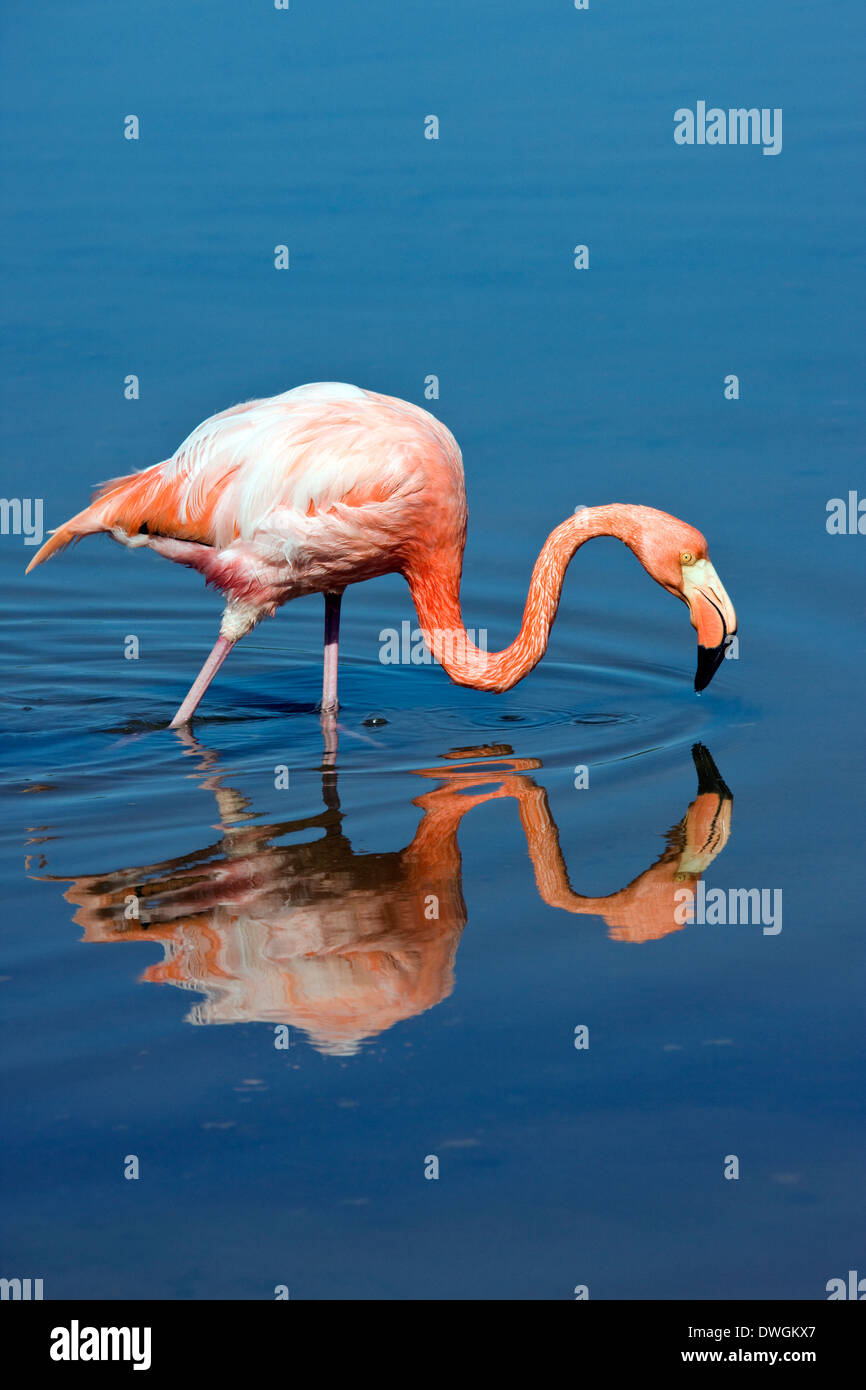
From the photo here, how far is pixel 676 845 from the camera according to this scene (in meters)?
6.98

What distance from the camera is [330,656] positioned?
8836mm

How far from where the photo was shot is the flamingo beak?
25.8 feet

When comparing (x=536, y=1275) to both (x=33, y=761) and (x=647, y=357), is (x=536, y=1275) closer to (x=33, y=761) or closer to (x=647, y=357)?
(x=33, y=761)

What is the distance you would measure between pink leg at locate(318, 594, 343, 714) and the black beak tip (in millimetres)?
1839

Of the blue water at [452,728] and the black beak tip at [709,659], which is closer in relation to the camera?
the blue water at [452,728]

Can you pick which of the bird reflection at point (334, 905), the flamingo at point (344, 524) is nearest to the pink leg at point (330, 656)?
the flamingo at point (344, 524)

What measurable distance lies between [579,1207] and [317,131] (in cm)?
1429

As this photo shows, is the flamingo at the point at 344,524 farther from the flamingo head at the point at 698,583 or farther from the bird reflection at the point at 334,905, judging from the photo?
the bird reflection at the point at 334,905

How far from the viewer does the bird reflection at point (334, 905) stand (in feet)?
18.3

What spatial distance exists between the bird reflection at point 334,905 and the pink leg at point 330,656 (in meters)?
1.04

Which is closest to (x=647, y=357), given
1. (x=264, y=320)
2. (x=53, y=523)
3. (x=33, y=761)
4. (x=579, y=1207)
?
(x=264, y=320)

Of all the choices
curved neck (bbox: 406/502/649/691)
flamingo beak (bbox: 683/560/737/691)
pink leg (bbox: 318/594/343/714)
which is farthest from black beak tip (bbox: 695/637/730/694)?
pink leg (bbox: 318/594/343/714)

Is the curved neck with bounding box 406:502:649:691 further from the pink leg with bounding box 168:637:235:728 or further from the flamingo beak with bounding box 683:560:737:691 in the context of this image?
the pink leg with bounding box 168:637:235:728

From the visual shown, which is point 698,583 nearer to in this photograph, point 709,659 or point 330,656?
point 709,659
